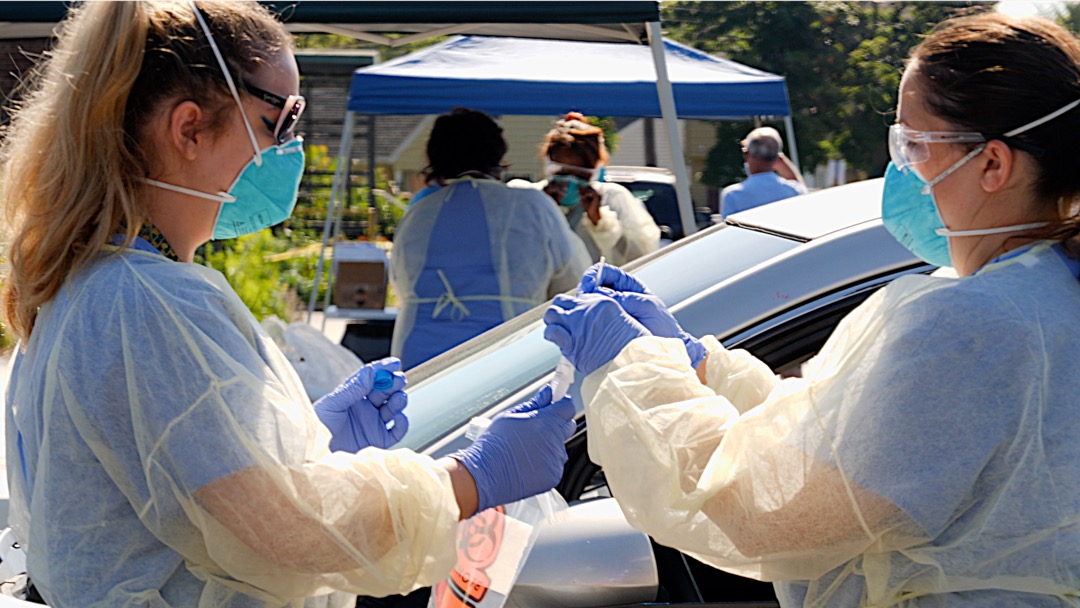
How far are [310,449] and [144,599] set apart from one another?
0.93ft

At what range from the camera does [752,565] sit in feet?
5.00

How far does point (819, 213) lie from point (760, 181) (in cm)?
505

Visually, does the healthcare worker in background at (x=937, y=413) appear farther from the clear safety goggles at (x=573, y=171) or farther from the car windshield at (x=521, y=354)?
the clear safety goggles at (x=573, y=171)

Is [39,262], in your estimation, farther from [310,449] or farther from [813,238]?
[813,238]

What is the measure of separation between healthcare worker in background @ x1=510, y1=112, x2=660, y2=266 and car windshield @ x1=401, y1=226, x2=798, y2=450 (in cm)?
313

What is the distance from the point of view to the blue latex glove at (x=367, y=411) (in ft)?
6.54

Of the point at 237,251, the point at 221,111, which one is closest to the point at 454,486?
the point at 221,111

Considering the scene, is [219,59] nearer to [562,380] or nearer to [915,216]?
[562,380]

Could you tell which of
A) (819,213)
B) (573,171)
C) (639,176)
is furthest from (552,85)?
(819,213)

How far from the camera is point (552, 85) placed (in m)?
7.30

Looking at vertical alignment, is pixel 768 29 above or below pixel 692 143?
above

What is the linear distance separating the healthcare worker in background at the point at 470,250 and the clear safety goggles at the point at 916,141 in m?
2.86

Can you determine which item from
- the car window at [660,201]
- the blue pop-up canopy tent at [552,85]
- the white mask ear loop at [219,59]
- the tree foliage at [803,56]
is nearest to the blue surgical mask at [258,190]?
the white mask ear loop at [219,59]

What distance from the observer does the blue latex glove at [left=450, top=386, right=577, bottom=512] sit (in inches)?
66.0
